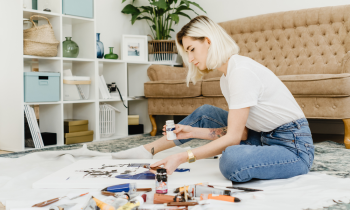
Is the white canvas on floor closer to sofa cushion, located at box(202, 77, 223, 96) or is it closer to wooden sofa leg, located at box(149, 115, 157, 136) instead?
sofa cushion, located at box(202, 77, 223, 96)

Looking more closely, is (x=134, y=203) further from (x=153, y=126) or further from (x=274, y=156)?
(x=153, y=126)

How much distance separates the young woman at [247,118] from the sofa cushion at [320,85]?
3.14ft

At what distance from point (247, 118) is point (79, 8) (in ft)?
6.83

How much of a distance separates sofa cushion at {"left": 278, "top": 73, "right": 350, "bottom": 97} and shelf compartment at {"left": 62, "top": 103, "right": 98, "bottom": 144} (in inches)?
63.7

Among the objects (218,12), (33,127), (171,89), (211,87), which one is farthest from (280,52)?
(33,127)

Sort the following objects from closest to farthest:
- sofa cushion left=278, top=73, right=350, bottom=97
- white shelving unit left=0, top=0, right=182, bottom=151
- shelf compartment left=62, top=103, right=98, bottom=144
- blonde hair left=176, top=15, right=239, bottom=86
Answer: blonde hair left=176, top=15, right=239, bottom=86 → sofa cushion left=278, top=73, right=350, bottom=97 → white shelving unit left=0, top=0, right=182, bottom=151 → shelf compartment left=62, top=103, right=98, bottom=144

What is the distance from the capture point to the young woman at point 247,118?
1172mm

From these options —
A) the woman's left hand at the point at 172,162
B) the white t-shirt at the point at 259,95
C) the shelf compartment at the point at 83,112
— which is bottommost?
the woman's left hand at the point at 172,162

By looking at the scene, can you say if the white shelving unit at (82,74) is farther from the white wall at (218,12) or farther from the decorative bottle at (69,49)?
the white wall at (218,12)

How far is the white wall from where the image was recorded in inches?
122

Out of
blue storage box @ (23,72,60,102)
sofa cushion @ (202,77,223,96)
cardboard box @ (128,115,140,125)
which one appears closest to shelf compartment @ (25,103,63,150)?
blue storage box @ (23,72,60,102)

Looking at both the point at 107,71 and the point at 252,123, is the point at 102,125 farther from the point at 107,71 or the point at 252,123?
the point at 252,123

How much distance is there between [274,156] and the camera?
121 cm

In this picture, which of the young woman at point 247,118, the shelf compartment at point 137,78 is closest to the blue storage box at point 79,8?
the shelf compartment at point 137,78
